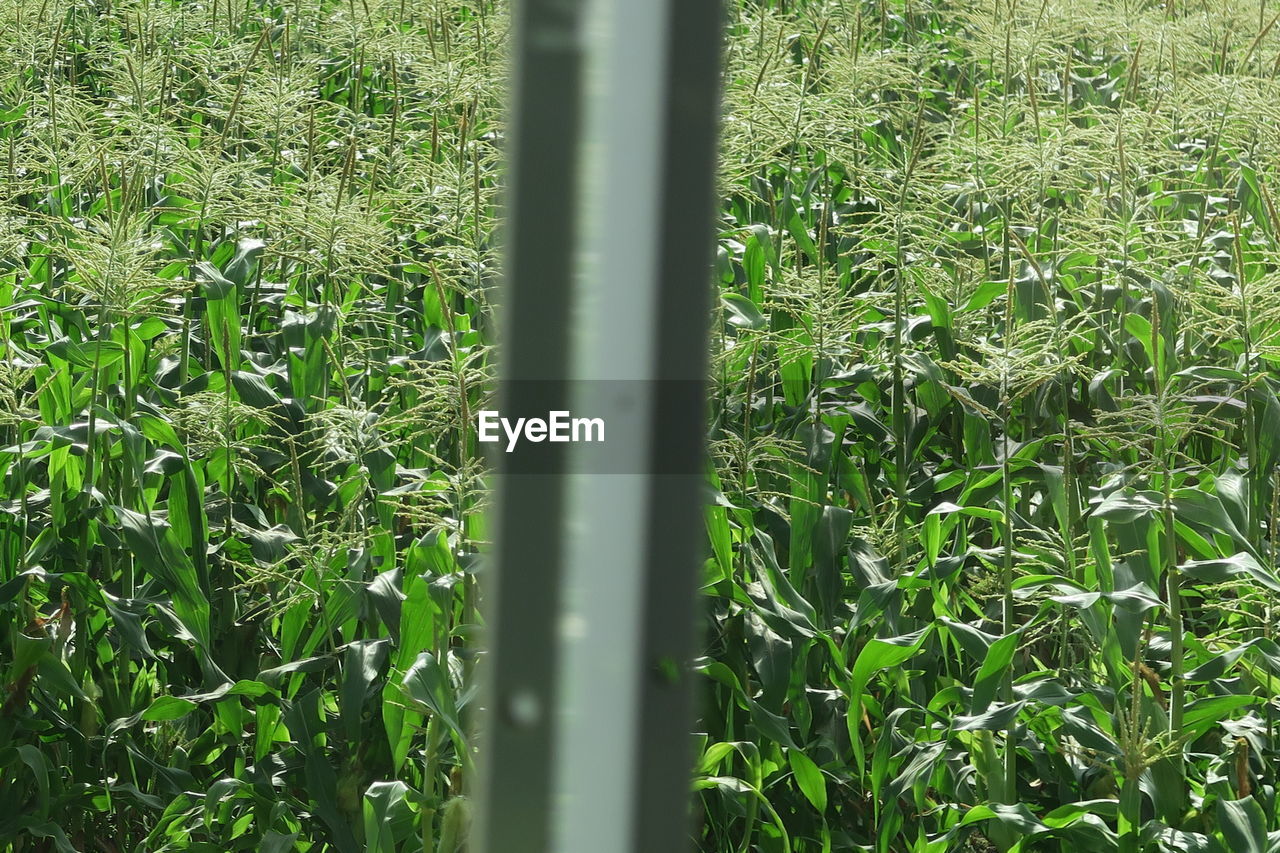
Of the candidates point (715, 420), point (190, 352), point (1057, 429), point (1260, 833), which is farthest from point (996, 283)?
point (190, 352)

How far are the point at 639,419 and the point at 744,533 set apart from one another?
1690 mm

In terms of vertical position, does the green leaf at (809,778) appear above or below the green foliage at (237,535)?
below

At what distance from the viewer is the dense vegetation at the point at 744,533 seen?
6.01ft

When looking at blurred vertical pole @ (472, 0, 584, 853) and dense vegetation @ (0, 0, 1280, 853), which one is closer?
blurred vertical pole @ (472, 0, 584, 853)

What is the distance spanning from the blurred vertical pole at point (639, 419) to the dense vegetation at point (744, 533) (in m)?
1.04

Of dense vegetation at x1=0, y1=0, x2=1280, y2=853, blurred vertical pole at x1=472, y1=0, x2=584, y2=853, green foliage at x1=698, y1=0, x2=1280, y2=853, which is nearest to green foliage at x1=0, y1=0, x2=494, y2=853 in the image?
dense vegetation at x1=0, y1=0, x2=1280, y2=853

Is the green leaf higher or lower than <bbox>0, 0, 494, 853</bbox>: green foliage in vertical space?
lower

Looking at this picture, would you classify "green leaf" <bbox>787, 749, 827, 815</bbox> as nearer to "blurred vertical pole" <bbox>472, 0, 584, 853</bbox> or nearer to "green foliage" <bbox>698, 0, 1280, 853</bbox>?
"green foliage" <bbox>698, 0, 1280, 853</bbox>

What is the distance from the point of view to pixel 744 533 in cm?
213

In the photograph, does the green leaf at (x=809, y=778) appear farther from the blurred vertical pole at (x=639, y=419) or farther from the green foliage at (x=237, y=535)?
A: the blurred vertical pole at (x=639, y=419)

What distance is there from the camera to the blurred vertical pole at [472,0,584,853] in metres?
0.45

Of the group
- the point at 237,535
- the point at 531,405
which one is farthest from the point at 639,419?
the point at 237,535

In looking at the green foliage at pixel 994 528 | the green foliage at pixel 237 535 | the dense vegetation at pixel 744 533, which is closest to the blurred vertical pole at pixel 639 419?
the dense vegetation at pixel 744 533

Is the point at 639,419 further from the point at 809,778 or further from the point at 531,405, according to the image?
the point at 809,778
